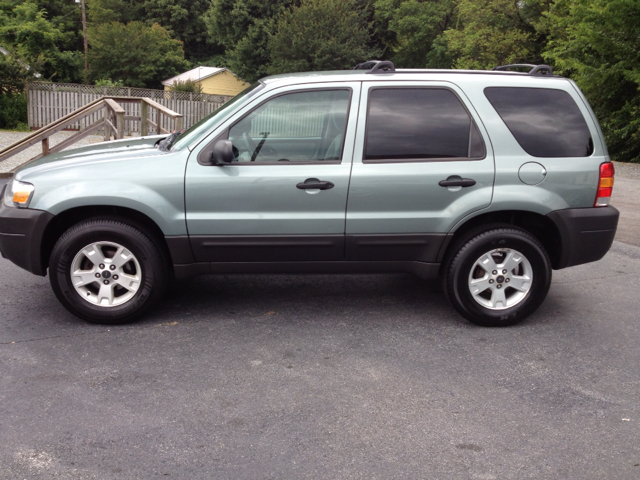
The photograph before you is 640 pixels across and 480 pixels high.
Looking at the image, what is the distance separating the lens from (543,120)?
4.84 metres

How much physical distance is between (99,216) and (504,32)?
33.5 metres

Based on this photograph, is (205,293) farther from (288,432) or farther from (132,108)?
(132,108)

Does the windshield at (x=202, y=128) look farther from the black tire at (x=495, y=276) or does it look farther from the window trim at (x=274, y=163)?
the black tire at (x=495, y=276)

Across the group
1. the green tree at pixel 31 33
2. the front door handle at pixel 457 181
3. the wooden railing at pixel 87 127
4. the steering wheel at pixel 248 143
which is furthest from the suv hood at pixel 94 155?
the green tree at pixel 31 33

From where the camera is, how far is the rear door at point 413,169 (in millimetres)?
4684

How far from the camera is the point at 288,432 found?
3.35m

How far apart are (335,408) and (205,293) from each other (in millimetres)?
2314

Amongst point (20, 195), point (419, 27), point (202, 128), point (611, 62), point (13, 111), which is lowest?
point (13, 111)

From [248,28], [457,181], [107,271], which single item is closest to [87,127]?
[107,271]

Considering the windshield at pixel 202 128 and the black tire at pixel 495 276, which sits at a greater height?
the windshield at pixel 202 128

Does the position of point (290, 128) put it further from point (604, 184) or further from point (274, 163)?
point (604, 184)

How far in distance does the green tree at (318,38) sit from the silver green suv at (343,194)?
44294 mm

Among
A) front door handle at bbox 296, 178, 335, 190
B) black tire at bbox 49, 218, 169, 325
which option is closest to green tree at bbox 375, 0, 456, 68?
front door handle at bbox 296, 178, 335, 190

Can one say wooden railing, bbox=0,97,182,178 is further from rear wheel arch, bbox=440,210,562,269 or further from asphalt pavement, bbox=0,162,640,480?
rear wheel arch, bbox=440,210,562,269
